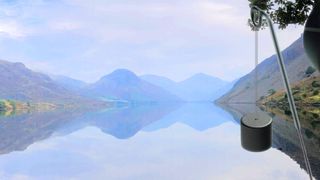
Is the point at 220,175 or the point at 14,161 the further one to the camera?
the point at 14,161

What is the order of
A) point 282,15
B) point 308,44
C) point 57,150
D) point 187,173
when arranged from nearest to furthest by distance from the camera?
point 308,44
point 282,15
point 187,173
point 57,150

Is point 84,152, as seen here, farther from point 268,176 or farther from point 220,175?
point 268,176

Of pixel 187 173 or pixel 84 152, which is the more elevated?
pixel 187 173

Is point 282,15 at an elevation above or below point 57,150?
above

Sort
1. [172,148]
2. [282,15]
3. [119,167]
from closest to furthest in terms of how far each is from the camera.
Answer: [282,15]
[119,167]
[172,148]

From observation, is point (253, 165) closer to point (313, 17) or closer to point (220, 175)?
point (220, 175)

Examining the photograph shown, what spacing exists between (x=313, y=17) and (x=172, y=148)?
53.1 meters

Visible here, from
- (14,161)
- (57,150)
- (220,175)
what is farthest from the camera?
(57,150)

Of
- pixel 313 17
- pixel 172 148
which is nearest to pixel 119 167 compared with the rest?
pixel 172 148

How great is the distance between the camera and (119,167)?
1829 inches

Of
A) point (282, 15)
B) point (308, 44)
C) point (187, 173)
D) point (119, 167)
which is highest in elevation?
point (308, 44)

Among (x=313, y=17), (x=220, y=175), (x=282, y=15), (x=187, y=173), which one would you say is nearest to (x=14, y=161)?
(x=187, y=173)

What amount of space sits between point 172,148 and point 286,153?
24.1 meters

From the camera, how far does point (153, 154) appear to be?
184 ft
